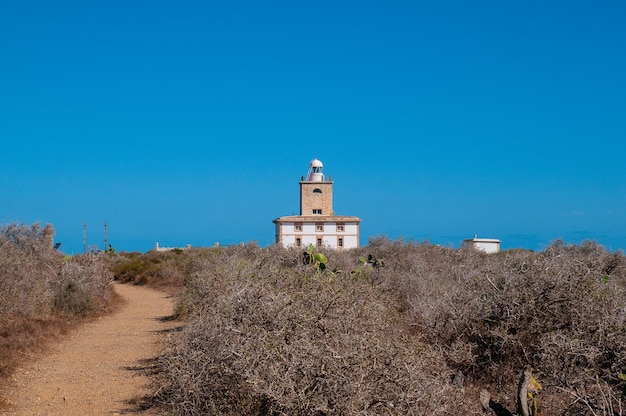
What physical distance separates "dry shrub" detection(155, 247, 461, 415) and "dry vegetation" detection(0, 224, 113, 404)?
200 inches

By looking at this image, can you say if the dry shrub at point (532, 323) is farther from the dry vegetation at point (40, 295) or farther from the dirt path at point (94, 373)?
the dry vegetation at point (40, 295)

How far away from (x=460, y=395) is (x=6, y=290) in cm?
1200

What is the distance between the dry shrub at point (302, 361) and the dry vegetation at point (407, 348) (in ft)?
0.04

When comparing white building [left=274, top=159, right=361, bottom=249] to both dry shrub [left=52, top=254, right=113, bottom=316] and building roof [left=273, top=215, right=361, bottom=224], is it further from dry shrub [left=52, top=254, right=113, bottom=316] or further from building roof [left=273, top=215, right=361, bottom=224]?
dry shrub [left=52, top=254, right=113, bottom=316]

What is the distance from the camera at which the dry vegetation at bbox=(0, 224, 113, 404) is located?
40.3 feet

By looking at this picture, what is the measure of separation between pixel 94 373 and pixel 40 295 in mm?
5965

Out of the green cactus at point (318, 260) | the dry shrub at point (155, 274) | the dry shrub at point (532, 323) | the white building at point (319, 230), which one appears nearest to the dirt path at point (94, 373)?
the green cactus at point (318, 260)

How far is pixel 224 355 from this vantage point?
5.98 metres

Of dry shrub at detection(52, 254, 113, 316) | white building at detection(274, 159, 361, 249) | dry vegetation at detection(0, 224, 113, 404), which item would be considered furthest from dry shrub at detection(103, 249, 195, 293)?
white building at detection(274, 159, 361, 249)

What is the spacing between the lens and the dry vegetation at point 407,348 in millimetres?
5215

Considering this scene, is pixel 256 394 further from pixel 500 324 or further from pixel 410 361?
pixel 500 324

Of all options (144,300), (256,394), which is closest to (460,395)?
(256,394)

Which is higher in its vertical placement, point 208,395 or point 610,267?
point 610,267

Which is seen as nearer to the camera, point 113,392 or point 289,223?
point 113,392
